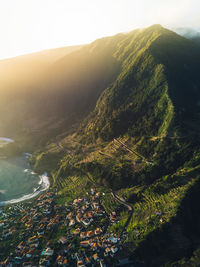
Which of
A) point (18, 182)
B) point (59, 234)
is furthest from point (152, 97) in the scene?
point (18, 182)

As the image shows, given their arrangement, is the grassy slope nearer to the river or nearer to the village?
the village

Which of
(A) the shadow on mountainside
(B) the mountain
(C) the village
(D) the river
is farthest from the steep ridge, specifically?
(C) the village

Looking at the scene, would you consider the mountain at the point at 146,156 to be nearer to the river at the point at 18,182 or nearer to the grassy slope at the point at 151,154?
the grassy slope at the point at 151,154

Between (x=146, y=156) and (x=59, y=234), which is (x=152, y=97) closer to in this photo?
(x=146, y=156)

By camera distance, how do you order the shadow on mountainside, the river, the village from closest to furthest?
the shadow on mountainside < the village < the river

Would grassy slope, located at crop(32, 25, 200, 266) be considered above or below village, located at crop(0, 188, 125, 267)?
above

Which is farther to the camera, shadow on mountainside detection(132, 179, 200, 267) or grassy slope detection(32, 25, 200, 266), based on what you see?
grassy slope detection(32, 25, 200, 266)

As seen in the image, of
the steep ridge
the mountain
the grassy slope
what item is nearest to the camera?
the mountain

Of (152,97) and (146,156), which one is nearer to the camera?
(146,156)

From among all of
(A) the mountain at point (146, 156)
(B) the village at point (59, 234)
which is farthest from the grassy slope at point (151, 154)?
(B) the village at point (59, 234)
